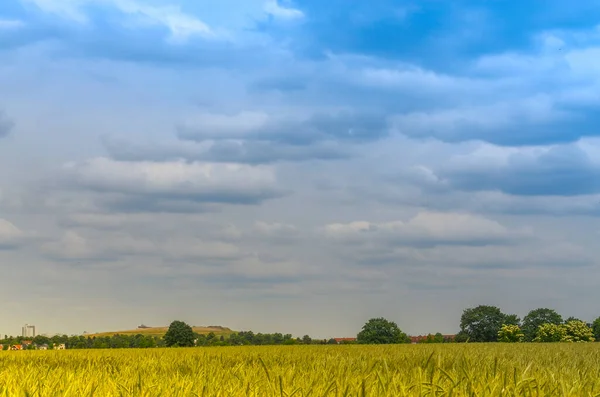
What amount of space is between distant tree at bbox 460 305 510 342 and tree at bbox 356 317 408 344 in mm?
14509

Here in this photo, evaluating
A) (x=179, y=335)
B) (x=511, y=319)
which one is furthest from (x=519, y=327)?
(x=179, y=335)

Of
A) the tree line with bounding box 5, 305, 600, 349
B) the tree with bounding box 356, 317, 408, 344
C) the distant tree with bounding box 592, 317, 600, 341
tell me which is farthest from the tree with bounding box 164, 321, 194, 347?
the distant tree with bounding box 592, 317, 600, 341

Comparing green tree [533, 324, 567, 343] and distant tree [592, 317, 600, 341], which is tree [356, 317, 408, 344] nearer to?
green tree [533, 324, 567, 343]

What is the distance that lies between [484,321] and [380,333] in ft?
69.3

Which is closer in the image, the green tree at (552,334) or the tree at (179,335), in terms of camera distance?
the tree at (179,335)

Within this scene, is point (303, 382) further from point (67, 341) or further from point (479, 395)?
point (67, 341)

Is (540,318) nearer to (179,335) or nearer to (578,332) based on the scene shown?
(578,332)

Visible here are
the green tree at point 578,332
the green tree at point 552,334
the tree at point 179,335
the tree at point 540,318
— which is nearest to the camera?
the tree at point 179,335

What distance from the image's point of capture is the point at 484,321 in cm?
10156

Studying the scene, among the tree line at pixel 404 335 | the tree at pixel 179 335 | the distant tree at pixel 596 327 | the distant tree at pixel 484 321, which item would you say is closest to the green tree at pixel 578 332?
the tree line at pixel 404 335

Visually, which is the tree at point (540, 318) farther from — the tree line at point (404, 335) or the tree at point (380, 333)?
the tree at point (380, 333)

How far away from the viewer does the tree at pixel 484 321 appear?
3952 inches

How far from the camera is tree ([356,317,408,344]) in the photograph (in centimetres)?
8925

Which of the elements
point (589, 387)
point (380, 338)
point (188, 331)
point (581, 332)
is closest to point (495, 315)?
point (581, 332)
